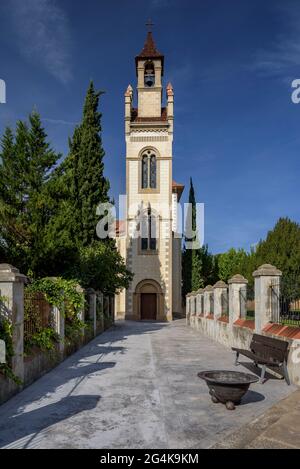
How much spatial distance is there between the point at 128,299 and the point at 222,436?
29.5 m

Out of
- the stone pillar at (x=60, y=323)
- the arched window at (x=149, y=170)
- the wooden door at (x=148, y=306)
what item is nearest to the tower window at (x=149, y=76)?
the arched window at (x=149, y=170)

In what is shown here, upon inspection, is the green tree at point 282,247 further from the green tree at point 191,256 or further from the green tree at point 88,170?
the green tree at point 88,170

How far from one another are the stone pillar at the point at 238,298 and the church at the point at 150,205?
2030 cm

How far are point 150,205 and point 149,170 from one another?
3290 mm

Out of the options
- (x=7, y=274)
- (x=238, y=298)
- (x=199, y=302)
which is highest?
(x=7, y=274)

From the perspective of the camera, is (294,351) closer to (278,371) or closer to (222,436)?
(278,371)

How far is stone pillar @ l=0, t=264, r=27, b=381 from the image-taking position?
7.07 m

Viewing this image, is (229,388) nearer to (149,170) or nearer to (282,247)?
(282,247)

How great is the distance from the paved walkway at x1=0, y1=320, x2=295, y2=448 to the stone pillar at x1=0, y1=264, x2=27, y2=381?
0.63 m

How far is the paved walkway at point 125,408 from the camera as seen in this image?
5.05 m

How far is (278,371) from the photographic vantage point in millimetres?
8492

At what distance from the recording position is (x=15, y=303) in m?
7.29

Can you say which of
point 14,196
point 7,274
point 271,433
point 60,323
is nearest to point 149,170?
point 14,196

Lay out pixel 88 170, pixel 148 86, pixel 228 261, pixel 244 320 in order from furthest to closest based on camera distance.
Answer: pixel 228 261
pixel 148 86
pixel 88 170
pixel 244 320
